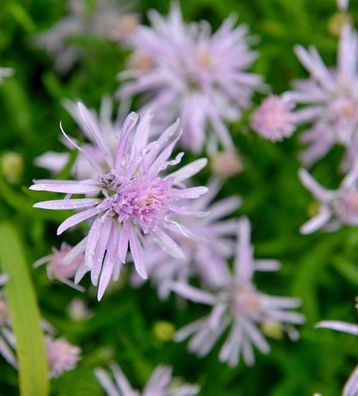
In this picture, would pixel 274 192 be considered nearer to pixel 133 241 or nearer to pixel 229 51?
pixel 229 51

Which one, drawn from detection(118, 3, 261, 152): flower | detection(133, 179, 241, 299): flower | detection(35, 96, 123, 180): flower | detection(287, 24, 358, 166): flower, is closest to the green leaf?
detection(35, 96, 123, 180): flower

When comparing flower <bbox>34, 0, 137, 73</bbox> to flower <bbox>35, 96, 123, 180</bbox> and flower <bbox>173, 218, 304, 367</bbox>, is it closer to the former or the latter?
flower <bbox>35, 96, 123, 180</bbox>

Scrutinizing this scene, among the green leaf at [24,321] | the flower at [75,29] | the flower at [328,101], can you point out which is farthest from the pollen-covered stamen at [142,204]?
the flower at [75,29]

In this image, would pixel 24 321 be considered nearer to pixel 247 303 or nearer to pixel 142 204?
pixel 142 204

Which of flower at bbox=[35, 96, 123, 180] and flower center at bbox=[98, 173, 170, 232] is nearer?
flower center at bbox=[98, 173, 170, 232]

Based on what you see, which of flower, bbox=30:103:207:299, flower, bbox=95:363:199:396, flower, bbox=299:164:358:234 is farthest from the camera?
flower, bbox=299:164:358:234

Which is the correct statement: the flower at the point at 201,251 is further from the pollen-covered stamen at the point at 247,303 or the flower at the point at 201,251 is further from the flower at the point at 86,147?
the flower at the point at 86,147

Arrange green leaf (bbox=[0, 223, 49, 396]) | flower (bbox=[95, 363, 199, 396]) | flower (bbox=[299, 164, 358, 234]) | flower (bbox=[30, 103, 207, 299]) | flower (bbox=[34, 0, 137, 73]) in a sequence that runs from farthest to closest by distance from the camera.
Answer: flower (bbox=[34, 0, 137, 73]) < flower (bbox=[299, 164, 358, 234]) < flower (bbox=[95, 363, 199, 396]) < green leaf (bbox=[0, 223, 49, 396]) < flower (bbox=[30, 103, 207, 299])
